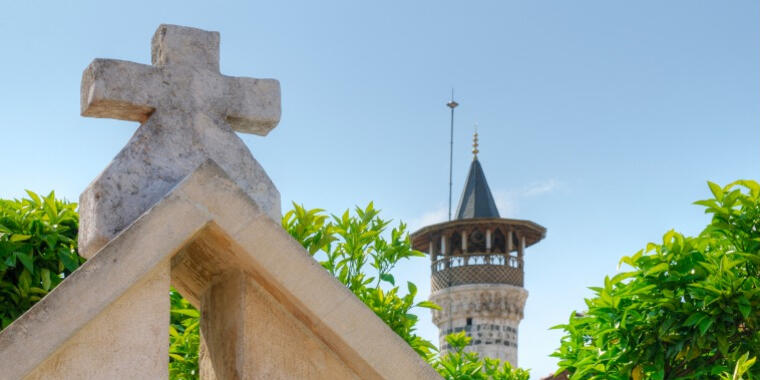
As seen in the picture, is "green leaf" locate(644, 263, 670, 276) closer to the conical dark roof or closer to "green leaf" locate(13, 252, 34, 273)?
"green leaf" locate(13, 252, 34, 273)

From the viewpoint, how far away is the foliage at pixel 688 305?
4277mm

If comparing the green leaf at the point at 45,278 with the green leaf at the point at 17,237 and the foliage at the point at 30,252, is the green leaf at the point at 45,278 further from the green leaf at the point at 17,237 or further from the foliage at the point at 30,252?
the green leaf at the point at 17,237

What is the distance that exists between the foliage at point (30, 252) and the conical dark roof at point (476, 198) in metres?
27.6

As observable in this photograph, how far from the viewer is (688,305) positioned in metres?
4.34

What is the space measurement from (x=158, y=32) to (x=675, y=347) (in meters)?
2.73

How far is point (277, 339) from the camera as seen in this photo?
95.3 inches

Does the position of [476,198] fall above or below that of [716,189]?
above

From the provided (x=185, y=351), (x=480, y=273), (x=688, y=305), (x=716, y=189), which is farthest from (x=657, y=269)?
(x=480, y=273)

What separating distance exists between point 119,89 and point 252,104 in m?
0.33

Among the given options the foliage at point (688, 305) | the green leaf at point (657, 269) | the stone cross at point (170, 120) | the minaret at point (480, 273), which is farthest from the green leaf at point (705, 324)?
the minaret at point (480, 273)

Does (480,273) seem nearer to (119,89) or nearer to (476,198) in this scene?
(476,198)

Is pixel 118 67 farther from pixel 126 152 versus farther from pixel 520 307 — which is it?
pixel 520 307

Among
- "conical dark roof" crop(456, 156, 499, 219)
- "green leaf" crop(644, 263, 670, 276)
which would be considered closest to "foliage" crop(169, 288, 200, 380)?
"green leaf" crop(644, 263, 670, 276)

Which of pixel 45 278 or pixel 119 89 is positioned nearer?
pixel 119 89
